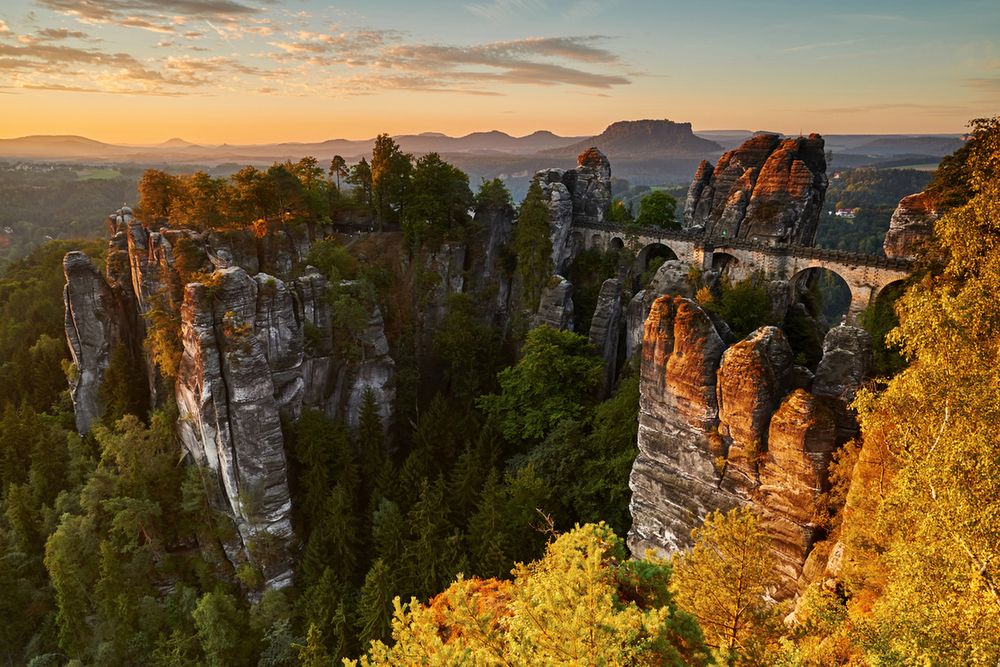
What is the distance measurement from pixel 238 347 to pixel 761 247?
3499cm

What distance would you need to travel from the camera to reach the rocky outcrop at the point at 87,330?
40.3m

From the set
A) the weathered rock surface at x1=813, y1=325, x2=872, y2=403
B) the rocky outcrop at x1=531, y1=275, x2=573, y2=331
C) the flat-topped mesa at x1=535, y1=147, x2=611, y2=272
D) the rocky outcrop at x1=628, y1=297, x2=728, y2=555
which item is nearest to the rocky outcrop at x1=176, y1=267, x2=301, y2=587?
the rocky outcrop at x1=531, y1=275, x2=573, y2=331

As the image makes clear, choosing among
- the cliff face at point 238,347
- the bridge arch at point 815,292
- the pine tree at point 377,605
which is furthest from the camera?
the bridge arch at point 815,292

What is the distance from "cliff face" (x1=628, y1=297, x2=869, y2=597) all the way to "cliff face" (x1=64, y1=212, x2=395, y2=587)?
1980cm

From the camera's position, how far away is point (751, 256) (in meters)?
41.1

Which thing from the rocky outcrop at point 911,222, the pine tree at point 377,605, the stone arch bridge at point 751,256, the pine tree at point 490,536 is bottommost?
the pine tree at point 377,605

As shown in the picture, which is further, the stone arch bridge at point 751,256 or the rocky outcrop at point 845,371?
the stone arch bridge at point 751,256

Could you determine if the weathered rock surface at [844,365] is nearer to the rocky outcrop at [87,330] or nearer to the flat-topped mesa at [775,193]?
the flat-topped mesa at [775,193]

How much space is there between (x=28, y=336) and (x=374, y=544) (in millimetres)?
48643

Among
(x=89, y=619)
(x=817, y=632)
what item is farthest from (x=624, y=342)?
(x=89, y=619)

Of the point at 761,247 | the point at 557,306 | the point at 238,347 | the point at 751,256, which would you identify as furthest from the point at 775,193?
the point at 238,347

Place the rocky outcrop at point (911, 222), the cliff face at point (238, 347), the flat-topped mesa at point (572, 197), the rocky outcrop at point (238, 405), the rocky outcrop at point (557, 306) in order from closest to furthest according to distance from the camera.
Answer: the rocky outcrop at point (238, 405)
the cliff face at point (238, 347)
the rocky outcrop at point (911, 222)
the rocky outcrop at point (557, 306)
the flat-topped mesa at point (572, 197)

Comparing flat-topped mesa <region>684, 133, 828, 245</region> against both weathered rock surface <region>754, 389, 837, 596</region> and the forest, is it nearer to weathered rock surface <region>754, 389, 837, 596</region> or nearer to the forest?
the forest

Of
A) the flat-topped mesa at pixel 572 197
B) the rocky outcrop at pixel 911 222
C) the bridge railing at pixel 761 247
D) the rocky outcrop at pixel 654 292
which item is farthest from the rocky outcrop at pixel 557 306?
the rocky outcrop at pixel 911 222
